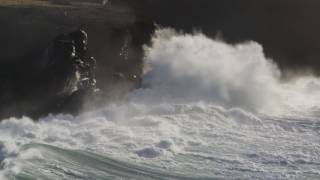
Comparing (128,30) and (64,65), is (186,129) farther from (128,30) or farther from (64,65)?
(128,30)

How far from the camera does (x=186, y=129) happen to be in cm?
1611

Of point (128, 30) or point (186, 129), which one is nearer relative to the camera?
Result: point (186, 129)

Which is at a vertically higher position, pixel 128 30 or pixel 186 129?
pixel 128 30

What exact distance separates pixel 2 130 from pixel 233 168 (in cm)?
515

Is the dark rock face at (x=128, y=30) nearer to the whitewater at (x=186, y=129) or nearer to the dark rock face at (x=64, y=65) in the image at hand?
the dark rock face at (x=64, y=65)

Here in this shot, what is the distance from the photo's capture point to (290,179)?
1336 cm

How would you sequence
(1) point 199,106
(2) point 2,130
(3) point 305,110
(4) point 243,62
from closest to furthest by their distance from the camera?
(2) point 2,130 < (1) point 199,106 < (3) point 305,110 < (4) point 243,62

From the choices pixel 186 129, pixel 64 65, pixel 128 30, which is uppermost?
pixel 128 30

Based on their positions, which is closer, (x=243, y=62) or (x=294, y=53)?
(x=243, y=62)

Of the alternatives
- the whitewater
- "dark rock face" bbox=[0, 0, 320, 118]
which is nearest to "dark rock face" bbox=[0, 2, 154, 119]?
"dark rock face" bbox=[0, 0, 320, 118]

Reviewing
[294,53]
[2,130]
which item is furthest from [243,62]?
[2,130]

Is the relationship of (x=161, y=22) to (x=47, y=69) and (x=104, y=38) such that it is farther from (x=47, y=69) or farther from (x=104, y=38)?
(x=47, y=69)

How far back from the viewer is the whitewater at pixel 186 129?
13.0 metres

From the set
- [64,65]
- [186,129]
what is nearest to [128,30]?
[64,65]
